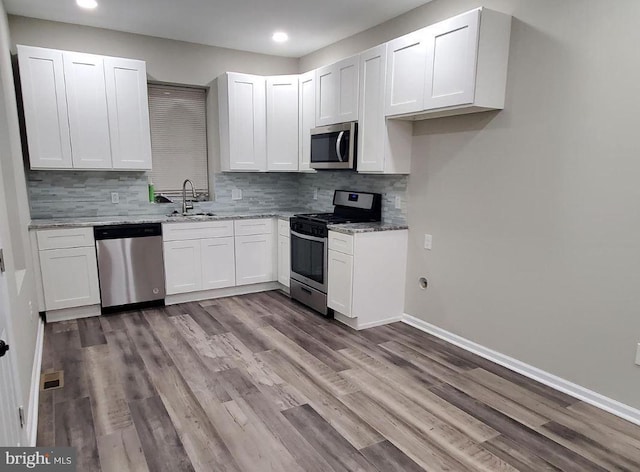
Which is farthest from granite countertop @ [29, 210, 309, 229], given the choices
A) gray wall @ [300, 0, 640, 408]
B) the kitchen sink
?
gray wall @ [300, 0, 640, 408]

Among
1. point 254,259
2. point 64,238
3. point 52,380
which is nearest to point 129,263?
point 64,238

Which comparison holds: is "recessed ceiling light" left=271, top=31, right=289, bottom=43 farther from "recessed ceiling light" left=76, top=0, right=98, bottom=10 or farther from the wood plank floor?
the wood plank floor

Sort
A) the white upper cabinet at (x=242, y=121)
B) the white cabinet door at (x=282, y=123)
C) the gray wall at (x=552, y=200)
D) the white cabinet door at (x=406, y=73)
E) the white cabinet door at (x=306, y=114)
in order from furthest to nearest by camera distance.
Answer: the white cabinet door at (x=282, y=123), the white upper cabinet at (x=242, y=121), the white cabinet door at (x=306, y=114), the white cabinet door at (x=406, y=73), the gray wall at (x=552, y=200)

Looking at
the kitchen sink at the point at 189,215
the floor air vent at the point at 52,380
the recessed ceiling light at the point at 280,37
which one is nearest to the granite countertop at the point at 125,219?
the kitchen sink at the point at 189,215

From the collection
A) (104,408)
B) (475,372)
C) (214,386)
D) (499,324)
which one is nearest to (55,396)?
(104,408)

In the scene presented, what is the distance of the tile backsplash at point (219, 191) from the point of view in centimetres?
398

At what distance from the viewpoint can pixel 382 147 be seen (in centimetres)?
352

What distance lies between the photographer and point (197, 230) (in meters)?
4.29

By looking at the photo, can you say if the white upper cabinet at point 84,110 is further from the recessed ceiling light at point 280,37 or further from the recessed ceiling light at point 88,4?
the recessed ceiling light at point 280,37

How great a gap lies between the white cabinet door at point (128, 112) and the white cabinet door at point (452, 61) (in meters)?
2.75

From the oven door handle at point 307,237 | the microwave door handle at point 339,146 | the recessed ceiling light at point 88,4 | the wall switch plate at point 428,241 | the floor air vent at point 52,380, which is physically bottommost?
the floor air vent at point 52,380

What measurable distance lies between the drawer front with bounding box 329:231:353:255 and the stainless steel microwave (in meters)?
0.66

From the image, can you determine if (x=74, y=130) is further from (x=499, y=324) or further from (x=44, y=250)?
(x=499, y=324)

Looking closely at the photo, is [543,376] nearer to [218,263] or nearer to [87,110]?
[218,263]
